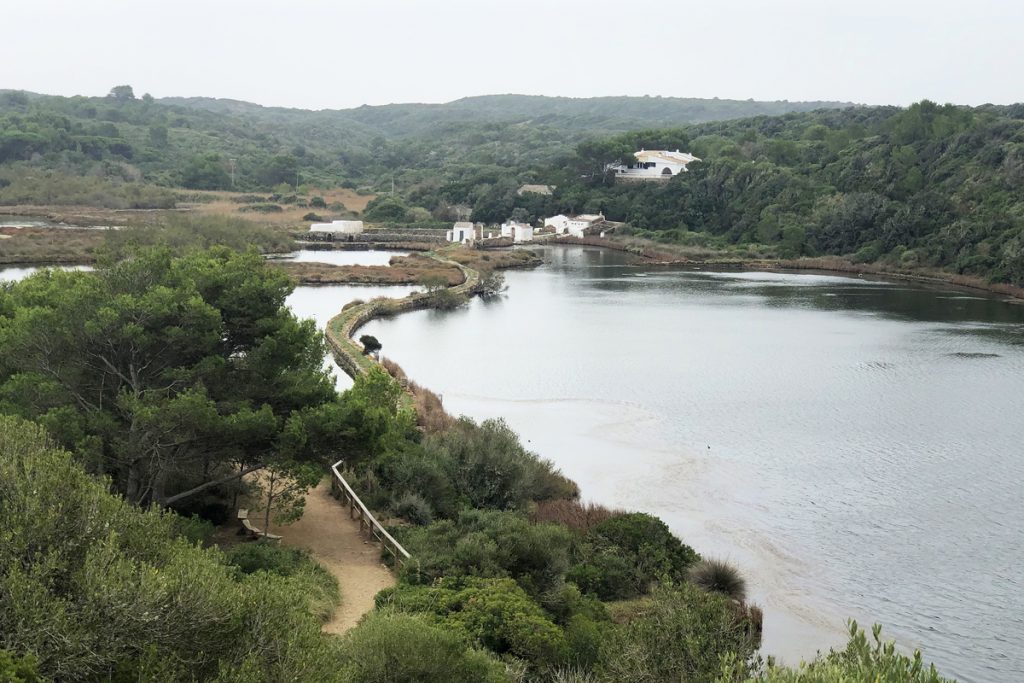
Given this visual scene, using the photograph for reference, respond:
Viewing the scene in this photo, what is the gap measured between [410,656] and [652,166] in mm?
88786

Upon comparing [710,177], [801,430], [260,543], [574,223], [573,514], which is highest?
[710,177]

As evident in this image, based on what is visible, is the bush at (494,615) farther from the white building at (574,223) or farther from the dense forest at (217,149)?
the dense forest at (217,149)

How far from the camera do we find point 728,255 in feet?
237

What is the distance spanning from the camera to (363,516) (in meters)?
16.9

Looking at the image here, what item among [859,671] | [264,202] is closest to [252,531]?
[859,671]

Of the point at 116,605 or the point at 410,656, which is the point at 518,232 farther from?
the point at 116,605

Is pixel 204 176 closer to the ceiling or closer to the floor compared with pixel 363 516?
closer to the ceiling

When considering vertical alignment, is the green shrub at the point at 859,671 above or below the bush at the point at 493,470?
above

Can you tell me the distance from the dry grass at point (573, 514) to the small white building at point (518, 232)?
210 feet

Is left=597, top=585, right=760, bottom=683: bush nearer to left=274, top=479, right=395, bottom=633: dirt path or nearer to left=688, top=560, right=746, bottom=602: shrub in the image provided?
left=274, top=479, right=395, bottom=633: dirt path

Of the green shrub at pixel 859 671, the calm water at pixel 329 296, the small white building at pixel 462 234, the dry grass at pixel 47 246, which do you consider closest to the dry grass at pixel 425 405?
the calm water at pixel 329 296

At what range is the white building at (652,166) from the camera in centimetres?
9450

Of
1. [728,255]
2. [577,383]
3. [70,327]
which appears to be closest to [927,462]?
[577,383]

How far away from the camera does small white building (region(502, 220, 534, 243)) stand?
8256cm
